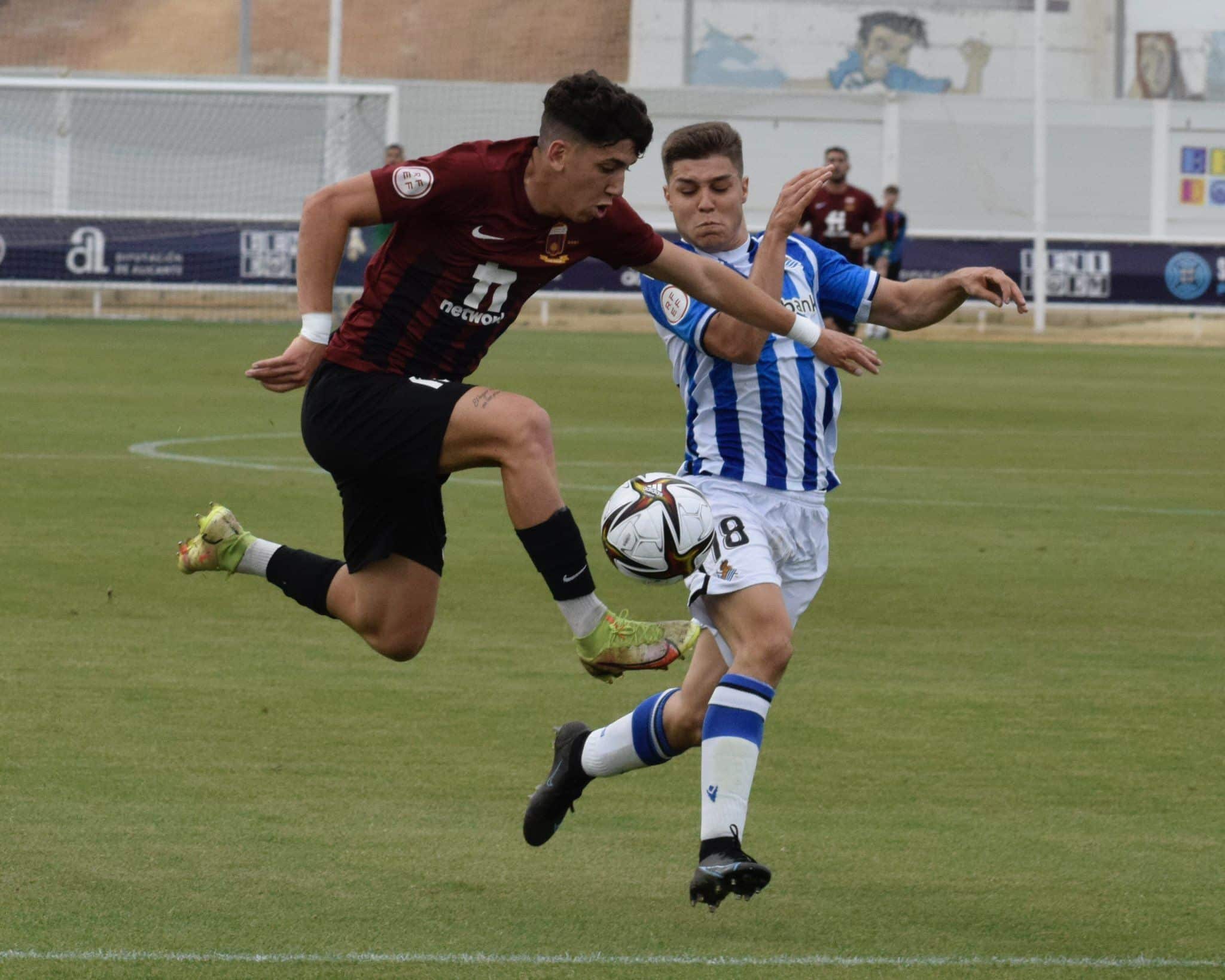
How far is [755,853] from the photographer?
599cm

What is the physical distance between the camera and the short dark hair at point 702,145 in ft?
20.2

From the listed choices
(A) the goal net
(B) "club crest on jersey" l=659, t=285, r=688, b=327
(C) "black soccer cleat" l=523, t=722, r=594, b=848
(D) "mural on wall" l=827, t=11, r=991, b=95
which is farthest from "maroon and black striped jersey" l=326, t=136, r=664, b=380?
(D) "mural on wall" l=827, t=11, r=991, b=95

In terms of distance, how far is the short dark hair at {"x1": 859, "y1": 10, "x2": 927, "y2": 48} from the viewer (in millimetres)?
62125

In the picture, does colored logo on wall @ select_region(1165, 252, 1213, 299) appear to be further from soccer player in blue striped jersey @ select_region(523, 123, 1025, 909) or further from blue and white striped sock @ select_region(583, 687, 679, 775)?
blue and white striped sock @ select_region(583, 687, 679, 775)

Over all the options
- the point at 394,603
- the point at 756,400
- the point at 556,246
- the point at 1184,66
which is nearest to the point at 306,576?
the point at 394,603

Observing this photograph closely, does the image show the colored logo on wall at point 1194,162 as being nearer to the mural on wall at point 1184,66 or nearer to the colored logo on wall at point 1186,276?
the colored logo on wall at point 1186,276

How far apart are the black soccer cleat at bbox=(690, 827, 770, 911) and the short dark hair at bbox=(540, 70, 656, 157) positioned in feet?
6.32

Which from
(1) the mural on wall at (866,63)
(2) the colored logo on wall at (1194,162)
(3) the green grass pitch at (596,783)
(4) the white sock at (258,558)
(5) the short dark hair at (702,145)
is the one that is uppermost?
(1) the mural on wall at (866,63)

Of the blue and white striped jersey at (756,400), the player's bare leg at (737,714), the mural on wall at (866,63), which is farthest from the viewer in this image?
the mural on wall at (866,63)

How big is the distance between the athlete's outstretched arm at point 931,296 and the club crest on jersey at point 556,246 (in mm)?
1007

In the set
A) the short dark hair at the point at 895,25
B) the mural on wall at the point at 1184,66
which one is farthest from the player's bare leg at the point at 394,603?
the mural on wall at the point at 1184,66

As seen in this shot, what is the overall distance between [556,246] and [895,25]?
5860 cm

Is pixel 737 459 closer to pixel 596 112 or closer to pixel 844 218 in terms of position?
pixel 596 112

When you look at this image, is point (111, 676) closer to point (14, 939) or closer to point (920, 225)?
point (14, 939)
